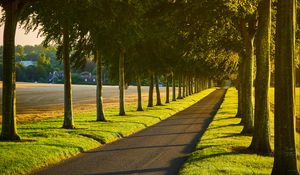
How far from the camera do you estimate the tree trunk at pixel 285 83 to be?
39.3 feet

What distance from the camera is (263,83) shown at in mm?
17266

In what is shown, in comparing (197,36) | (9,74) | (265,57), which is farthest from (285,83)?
(197,36)

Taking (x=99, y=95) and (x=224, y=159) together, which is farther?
(x=99, y=95)

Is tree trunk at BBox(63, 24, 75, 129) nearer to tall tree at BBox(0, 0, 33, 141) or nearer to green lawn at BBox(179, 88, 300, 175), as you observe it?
tall tree at BBox(0, 0, 33, 141)

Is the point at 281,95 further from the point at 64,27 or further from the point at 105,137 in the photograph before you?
the point at 64,27

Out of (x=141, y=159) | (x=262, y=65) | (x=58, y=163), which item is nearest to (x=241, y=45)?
(x=262, y=65)

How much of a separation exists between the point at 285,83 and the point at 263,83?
17.6 feet

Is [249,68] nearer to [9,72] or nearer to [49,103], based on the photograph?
[9,72]

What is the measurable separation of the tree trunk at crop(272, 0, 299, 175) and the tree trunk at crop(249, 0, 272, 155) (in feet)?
17.0

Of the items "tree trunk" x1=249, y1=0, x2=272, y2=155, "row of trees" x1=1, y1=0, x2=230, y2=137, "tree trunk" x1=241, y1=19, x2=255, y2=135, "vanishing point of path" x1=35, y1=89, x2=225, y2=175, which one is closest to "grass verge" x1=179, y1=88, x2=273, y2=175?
→ "vanishing point of path" x1=35, y1=89, x2=225, y2=175

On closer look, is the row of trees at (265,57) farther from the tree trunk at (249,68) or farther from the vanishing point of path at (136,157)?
the vanishing point of path at (136,157)

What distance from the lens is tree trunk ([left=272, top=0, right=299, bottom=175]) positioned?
1198cm

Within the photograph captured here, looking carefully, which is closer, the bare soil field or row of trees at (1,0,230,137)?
row of trees at (1,0,230,137)

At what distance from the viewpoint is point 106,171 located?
13.3 metres
